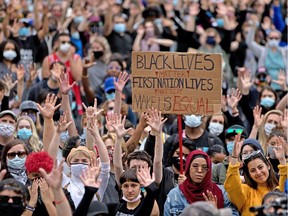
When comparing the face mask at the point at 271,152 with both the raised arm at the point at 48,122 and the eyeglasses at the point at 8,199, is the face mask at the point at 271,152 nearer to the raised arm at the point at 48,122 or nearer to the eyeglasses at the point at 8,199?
the raised arm at the point at 48,122

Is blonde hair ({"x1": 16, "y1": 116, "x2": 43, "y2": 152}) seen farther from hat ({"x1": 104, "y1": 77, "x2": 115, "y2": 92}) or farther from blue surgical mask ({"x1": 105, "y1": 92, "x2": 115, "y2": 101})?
hat ({"x1": 104, "y1": 77, "x2": 115, "y2": 92})

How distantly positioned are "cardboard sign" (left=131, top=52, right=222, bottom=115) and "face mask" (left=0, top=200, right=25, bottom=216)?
2.75 meters

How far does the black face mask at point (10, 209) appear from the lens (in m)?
8.94

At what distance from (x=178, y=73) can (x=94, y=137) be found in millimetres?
1304

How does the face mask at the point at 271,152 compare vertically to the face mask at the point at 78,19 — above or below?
below

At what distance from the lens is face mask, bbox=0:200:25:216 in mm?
8938

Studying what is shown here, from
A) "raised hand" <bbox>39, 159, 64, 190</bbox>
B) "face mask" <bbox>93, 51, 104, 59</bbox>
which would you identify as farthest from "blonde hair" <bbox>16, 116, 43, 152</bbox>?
"face mask" <bbox>93, 51, 104, 59</bbox>

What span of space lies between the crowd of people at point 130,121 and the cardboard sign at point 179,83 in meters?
0.20

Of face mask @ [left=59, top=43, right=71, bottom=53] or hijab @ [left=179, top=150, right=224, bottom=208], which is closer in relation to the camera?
hijab @ [left=179, top=150, right=224, bottom=208]

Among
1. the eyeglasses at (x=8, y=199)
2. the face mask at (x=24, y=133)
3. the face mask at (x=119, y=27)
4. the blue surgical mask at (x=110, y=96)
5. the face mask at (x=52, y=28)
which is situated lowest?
the eyeglasses at (x=8, y=199)

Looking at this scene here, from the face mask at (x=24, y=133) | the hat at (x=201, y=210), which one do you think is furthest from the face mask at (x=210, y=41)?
the hat at (x=201, y=210)

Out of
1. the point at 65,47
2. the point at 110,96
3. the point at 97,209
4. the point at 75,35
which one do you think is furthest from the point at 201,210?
the point at 75,35

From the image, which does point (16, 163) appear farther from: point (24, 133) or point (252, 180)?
point (252, 180)

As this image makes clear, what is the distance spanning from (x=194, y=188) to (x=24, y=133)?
2850mm
